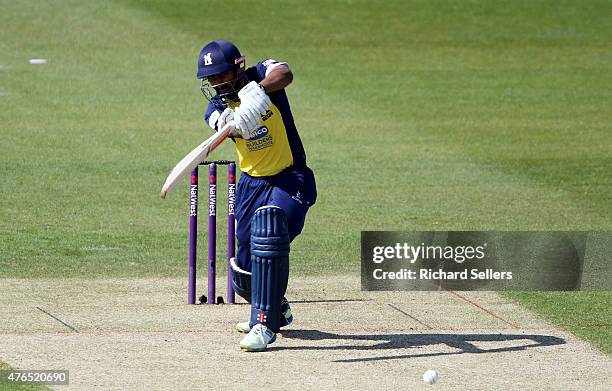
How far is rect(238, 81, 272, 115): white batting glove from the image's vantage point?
757cm

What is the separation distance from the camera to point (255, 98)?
7578 millimetres

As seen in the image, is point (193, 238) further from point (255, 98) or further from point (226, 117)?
point (255, 98)

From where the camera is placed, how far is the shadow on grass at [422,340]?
7879mm

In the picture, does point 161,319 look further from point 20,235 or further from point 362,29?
point 362,29

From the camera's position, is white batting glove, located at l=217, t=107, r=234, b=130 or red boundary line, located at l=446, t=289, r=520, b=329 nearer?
white batting glove, located at l=217, t=107, r=234, b=130

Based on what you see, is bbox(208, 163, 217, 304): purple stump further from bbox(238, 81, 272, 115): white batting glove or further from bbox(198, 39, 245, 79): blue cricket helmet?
bbox(238, 81, 272, 115): white batting glove

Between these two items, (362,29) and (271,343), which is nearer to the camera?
(271,343)

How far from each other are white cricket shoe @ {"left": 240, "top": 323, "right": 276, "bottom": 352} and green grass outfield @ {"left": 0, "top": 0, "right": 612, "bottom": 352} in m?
2.15

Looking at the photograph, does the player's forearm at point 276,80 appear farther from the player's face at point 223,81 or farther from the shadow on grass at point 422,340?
the shadow on grass at point 422,340

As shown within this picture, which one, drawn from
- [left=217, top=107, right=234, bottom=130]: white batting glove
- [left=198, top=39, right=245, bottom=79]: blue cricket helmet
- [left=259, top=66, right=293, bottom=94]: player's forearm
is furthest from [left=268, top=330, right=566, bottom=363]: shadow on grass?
[left=198, top=39, right=245, bottom=79]: blue cricket helmet

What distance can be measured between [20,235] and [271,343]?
437cm

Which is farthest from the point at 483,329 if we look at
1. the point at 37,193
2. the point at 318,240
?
the point at 37,193

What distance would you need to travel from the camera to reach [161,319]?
8.55 meters

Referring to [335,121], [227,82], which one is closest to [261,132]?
[227,82]
